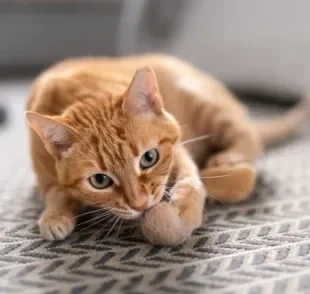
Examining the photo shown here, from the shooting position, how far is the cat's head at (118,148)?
44.4 inches

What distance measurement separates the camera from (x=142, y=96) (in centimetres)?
120

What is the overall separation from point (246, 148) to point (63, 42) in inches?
73.6

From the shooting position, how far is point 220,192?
1.35 m

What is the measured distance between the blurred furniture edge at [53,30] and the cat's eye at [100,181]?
2.06m

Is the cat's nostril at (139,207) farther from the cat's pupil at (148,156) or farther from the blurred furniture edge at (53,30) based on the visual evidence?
the blurred furniture edge at (53,30)

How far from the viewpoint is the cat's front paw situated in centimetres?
119

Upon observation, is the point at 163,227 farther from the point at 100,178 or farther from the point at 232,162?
the point at 232,162

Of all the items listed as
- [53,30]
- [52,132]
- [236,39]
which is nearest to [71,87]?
[52,132]

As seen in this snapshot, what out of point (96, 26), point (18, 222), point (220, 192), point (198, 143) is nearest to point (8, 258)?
point (18, 222)

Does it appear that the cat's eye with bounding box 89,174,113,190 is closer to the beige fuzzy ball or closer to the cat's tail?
the beige fuzzy ball

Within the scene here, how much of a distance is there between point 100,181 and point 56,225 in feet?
0.49

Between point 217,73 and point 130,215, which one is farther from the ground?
point 217,73

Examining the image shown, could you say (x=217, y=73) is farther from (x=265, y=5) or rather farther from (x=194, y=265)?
(x=194, y=265)

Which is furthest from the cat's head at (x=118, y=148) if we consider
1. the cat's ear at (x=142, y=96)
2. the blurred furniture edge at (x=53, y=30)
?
the blurred furniture edge at (x=53, y=30)
